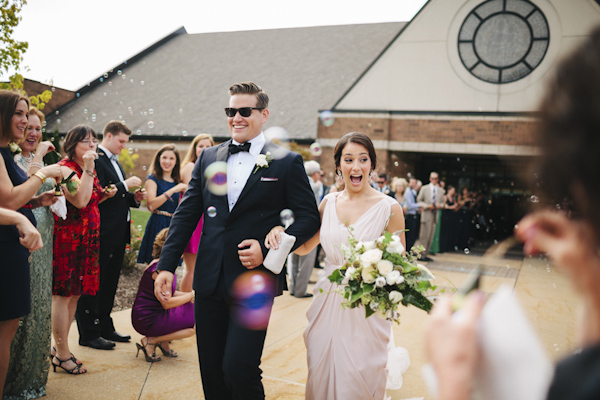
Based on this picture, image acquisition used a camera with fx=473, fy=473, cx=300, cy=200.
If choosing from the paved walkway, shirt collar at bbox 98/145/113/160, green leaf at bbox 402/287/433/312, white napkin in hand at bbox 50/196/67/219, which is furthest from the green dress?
green leaf at bbox 402/287/433/312

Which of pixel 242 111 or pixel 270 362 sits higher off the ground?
pixel 242 111

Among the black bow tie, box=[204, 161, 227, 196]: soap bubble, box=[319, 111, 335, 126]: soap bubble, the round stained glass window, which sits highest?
the round stained glass window

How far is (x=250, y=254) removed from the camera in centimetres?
303

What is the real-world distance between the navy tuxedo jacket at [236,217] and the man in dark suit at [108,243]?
228cm

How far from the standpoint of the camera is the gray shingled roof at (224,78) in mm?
25188

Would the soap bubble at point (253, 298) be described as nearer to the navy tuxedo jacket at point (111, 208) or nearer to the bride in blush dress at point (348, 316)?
the bride in blush dress at point (348, 316)

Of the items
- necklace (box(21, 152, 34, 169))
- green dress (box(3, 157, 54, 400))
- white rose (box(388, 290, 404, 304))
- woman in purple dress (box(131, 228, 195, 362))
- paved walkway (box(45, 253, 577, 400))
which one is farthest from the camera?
woman in purple dress (box(131, 228, 195, 362))

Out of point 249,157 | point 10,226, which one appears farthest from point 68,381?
point 249,157

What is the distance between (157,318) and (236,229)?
7.55ft

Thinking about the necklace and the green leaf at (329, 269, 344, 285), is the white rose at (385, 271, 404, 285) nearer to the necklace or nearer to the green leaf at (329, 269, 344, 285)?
the green leaf at (329, 269, 344, 285)

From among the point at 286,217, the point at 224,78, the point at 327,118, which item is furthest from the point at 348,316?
the point at 224,78

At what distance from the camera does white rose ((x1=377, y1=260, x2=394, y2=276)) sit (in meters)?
2.92

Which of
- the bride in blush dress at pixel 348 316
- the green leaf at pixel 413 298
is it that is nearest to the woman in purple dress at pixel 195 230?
the bride in blush dress at pixel 348 316

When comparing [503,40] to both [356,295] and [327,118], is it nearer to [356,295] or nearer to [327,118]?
[327,118]
